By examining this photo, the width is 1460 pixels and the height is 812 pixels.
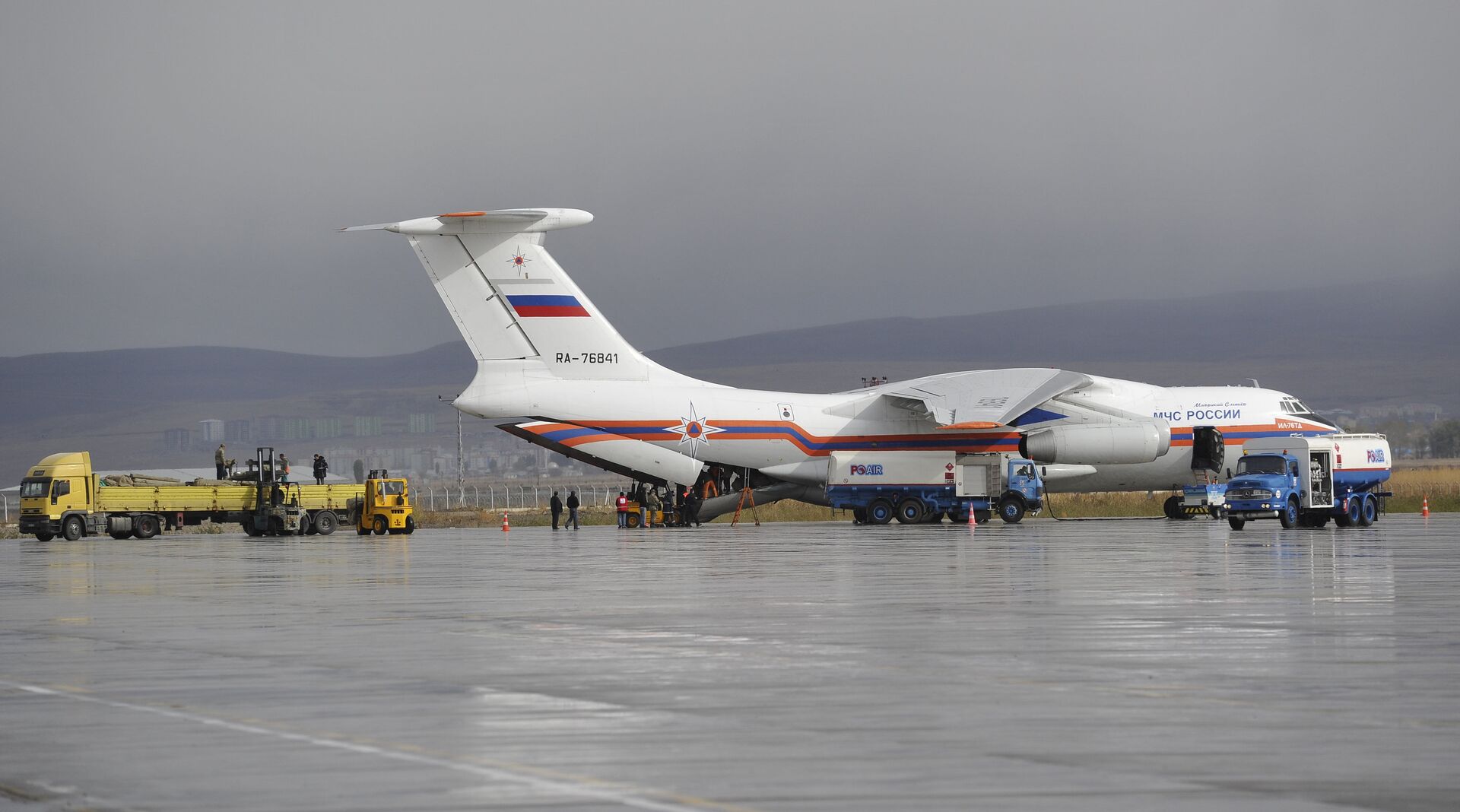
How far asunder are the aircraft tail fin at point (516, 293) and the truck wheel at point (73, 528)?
1270 centimetres

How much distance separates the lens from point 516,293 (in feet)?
143

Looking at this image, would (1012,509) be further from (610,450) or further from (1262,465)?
(610,450)

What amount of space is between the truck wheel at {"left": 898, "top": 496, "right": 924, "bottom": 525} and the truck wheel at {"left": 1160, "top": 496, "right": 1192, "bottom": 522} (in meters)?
7.57

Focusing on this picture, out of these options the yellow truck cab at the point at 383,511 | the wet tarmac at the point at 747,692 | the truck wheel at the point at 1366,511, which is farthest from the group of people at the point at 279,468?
the truck wheel at the point at 1366,511

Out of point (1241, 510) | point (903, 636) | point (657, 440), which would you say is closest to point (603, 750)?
point (903, 636)

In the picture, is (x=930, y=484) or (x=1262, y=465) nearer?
(x=1262, y=465)

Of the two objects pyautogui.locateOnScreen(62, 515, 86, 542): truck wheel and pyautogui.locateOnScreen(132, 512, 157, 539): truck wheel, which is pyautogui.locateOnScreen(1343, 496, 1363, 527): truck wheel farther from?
pyautogui.locateOnScreen(62, 515, 86, 542): truck wheel

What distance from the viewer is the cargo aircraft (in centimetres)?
4350

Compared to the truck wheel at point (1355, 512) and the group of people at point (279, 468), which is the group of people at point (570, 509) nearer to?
the group of people at point (279, 468)

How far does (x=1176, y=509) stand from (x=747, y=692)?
39.7m

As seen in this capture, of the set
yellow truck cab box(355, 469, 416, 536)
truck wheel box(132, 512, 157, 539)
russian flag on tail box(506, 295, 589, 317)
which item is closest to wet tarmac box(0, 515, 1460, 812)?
russian flag on tail box(506, 295, 589, 317)

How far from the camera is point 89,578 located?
24.2m

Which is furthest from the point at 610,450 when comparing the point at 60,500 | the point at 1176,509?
the point at 1176,509

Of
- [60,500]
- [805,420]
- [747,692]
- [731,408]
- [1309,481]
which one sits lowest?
[747,692]
